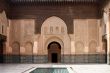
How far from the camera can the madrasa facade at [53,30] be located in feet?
66.5

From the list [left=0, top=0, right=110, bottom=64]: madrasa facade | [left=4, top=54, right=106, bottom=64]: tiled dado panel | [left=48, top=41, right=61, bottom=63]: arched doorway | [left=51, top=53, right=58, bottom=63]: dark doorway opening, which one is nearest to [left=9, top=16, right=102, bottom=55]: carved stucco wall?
[left=0, top=0, right=110, bottom=64]: madrasa facade

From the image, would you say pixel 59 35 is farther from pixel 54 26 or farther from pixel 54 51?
pixel 54 51

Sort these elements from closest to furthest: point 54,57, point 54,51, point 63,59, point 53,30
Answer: point 63,59, point 53,30, point 54,51, point 54,57

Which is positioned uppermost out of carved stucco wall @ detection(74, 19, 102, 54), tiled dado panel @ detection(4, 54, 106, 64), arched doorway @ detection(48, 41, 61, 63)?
carved stucco wall @ detection(74, 19, 102, 54)

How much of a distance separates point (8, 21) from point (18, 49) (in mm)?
2016

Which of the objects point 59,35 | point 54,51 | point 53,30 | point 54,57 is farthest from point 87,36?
point 54,57

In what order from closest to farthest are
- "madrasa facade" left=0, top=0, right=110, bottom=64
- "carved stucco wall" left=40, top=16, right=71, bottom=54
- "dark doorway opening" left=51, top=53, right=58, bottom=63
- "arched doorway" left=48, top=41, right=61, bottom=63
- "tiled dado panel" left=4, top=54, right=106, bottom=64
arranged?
"tiled dado panel" left=4, top=54, right=106, bottom=64 < "madrasa facade" left=0, top=0, right=110, bottom=64 < "carved stucco wall" left=40, top=16, right=71, bottom=54 < "arched doorway" left=48, top=41, right=61, bottom=63 < "dark doorway opening" left=51, top=53, right=58, bottom=63

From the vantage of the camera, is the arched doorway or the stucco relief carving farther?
the arched doorway

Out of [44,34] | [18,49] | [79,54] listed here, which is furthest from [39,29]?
[79,54]

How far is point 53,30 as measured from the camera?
810 inches

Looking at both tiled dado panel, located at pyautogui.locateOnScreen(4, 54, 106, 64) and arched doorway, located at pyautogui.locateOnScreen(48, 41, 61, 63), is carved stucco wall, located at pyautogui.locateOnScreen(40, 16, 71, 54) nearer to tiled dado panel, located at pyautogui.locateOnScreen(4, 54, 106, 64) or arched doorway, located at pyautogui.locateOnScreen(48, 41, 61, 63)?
tiled dado panel, located at pyautogui.locateOnScreen(4, 54, 106, 64)

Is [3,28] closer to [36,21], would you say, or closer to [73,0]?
[36,21]

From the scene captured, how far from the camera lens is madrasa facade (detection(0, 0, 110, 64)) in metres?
20.3

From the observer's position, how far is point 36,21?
20.5 m
